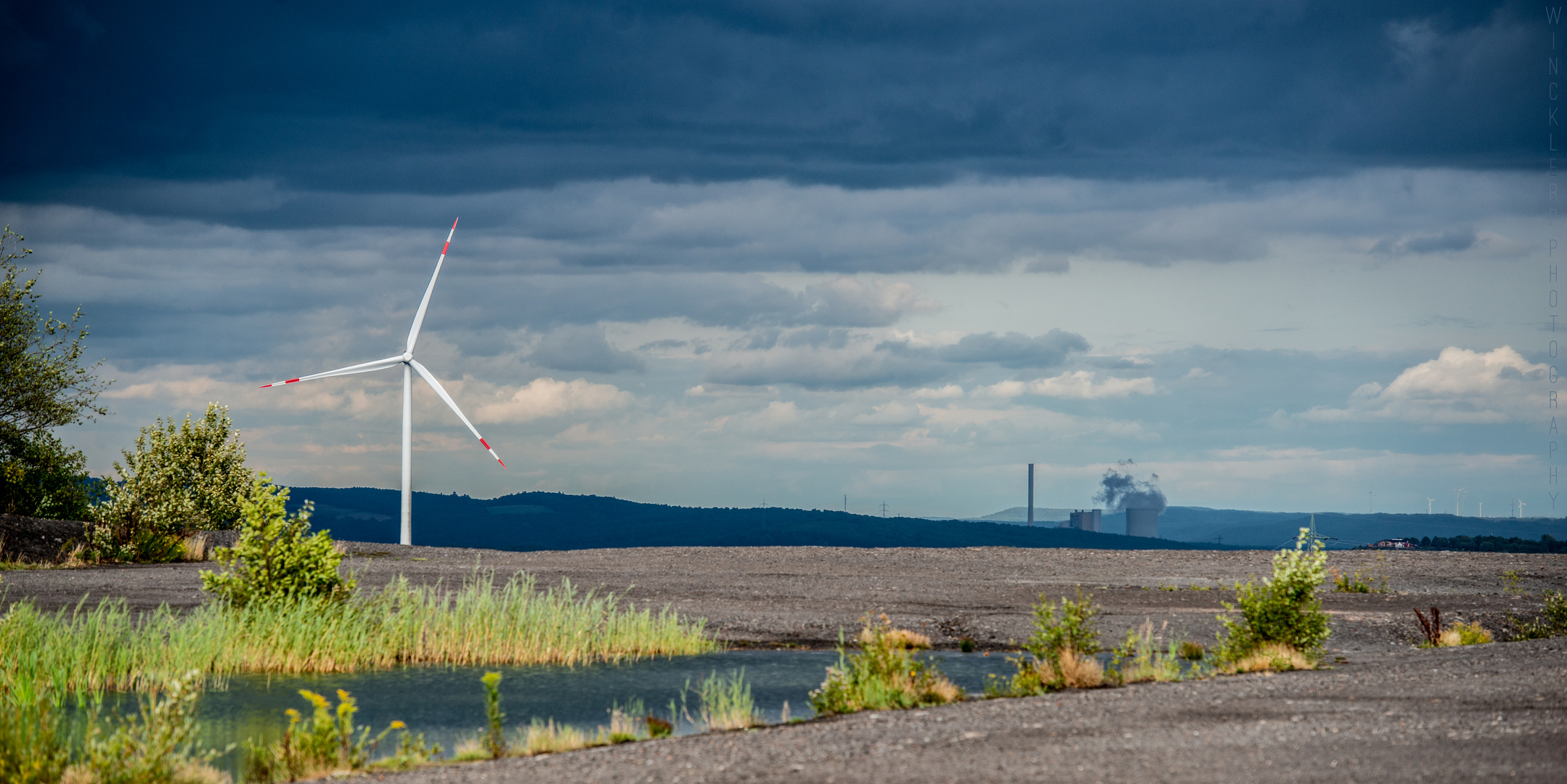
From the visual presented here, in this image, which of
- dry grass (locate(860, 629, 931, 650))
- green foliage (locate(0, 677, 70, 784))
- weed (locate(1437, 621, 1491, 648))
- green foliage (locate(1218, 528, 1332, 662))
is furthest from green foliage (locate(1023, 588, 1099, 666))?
green foliage (locate(0, 677, 70, 784))

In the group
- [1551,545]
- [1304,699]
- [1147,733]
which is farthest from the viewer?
[1551,545]

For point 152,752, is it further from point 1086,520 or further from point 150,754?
point 1086,520

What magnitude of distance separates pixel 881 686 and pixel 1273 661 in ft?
21.9

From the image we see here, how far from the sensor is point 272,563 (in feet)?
66.1

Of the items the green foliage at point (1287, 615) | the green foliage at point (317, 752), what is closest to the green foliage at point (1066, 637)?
the green foliage at point (1287, 615)

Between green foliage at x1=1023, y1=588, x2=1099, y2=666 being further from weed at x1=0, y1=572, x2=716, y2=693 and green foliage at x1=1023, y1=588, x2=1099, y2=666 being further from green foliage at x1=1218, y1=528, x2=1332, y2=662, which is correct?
weed at x1=0, y1=572, x2=716, y2=693

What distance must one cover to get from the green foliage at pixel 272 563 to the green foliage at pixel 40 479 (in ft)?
92.8

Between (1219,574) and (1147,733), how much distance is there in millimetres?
26333

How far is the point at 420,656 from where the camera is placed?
20188mm

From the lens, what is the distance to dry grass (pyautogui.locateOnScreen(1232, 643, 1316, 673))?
1719 centimetres

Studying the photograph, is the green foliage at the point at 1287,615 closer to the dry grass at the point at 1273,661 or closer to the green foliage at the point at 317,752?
the dry grass at the point at 1273,661

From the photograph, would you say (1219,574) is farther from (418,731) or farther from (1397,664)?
(418,731)

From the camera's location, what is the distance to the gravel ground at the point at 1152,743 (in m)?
10.6

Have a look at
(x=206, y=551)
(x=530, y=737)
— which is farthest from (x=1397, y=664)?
(x=206, y=551)
